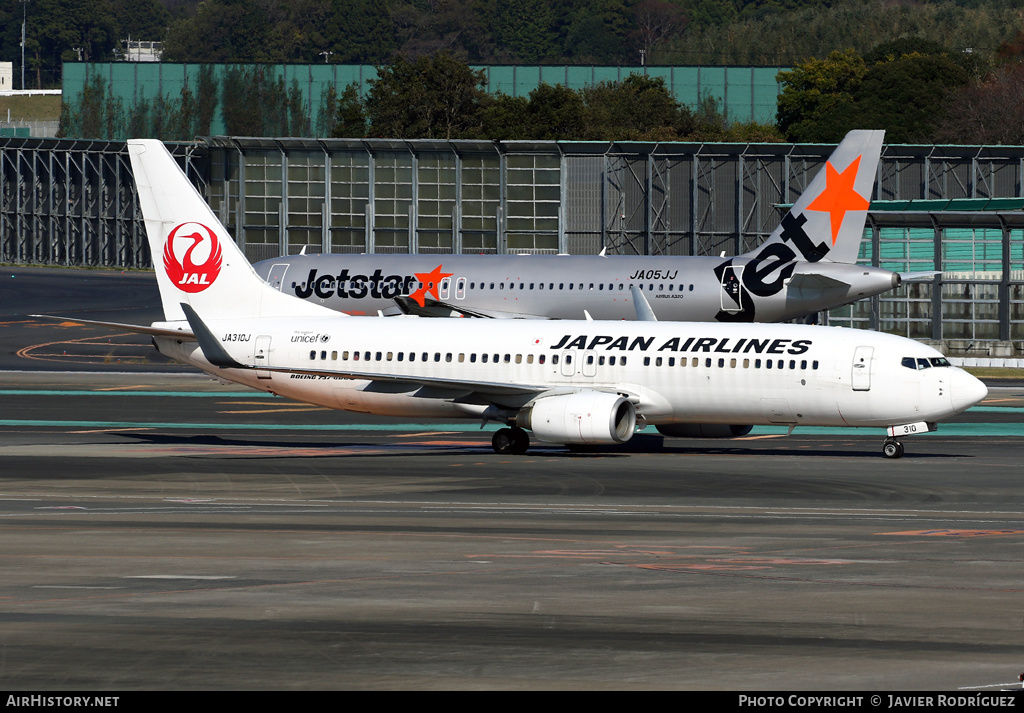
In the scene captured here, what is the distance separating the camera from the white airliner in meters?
44.3

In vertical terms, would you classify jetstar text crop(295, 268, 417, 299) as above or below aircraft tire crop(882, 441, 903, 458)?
above

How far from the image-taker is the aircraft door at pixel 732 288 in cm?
7038

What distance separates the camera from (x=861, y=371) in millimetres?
44094

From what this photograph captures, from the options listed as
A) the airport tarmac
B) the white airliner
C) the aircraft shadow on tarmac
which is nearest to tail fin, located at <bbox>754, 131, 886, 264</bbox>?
the airport tarmac

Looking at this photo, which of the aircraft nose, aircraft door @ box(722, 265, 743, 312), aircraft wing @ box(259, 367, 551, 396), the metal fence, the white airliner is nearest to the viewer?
the aircraft nose

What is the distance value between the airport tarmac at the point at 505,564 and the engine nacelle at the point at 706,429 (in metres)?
0.77

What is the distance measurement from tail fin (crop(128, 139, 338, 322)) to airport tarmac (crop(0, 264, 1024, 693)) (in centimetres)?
457

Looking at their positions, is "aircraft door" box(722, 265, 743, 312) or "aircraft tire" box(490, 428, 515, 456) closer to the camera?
"aircraft tire" box(490, 428, 515, 456)

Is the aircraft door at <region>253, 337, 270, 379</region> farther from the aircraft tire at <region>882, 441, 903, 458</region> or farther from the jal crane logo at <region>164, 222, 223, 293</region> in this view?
the aircraft tire at <region>882, 441, 903, 458</region>

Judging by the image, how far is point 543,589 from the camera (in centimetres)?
2419

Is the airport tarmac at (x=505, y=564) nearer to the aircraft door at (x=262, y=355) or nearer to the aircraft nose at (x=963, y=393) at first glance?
the aircraft nose at (x=963, y=393)
